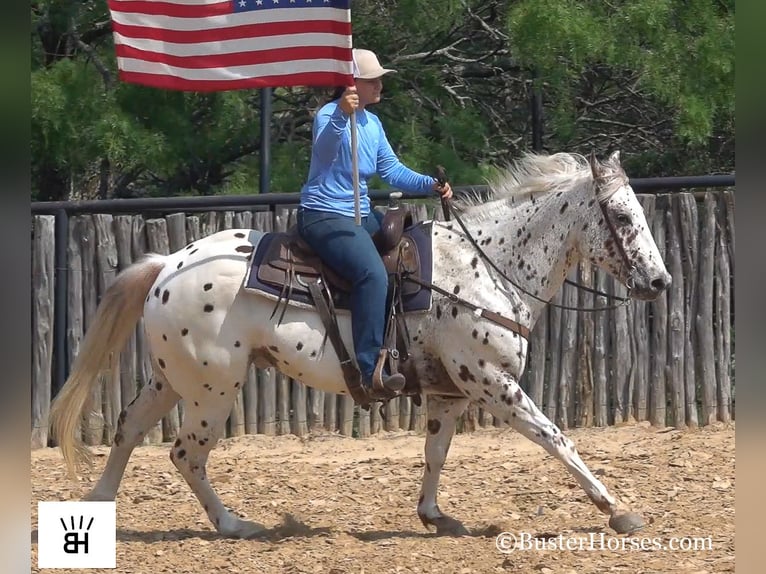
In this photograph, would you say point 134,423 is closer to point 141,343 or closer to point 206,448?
point 206,448

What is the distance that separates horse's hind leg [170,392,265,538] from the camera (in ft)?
22.0

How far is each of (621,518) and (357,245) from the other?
2029mm

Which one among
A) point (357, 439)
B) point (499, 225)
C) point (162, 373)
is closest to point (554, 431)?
point (499, 225)

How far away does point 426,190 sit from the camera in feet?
23.2

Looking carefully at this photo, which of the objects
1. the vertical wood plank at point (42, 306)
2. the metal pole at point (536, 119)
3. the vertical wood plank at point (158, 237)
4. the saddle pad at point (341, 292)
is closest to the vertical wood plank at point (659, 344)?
the metal pole at point (536, 119)

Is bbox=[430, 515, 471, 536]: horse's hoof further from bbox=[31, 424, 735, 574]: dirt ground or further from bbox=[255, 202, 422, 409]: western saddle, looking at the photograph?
bbox=[255, 202, 422, 409]: western saddle

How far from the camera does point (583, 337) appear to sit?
9688mm

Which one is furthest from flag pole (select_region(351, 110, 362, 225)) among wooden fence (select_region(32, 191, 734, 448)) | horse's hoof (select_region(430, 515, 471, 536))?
wooden fence (select_region(32, 191, 734, 448))

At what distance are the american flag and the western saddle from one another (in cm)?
93

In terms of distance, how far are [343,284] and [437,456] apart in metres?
1.16

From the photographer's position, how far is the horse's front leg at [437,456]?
6.84 metres

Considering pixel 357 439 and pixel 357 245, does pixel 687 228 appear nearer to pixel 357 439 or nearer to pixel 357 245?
pixel 357 439

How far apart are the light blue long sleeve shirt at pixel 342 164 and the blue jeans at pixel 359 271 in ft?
0.37

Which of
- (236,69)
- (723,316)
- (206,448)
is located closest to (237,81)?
(236,69)
